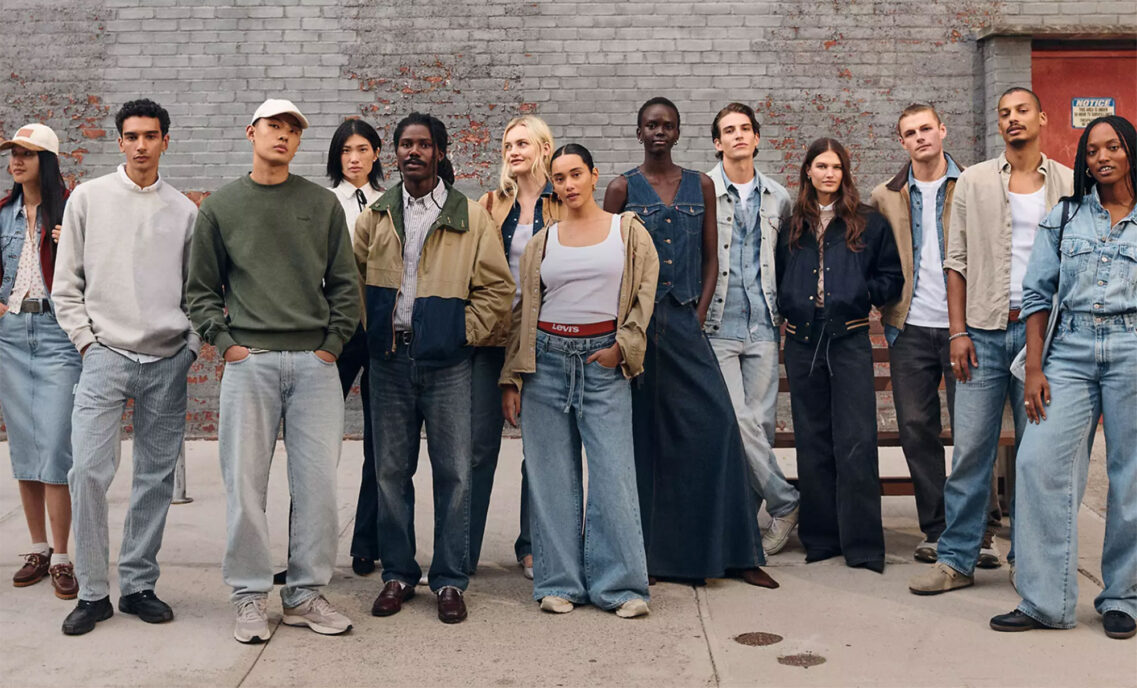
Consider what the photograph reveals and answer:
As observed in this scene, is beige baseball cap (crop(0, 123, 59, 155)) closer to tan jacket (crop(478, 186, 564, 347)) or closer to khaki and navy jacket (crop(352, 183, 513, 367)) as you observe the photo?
khaki and navy jacket (crop(352, 183, 513, 367))

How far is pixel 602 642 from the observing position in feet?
15.2

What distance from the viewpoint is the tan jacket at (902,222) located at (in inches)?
226

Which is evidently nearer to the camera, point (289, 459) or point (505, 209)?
point (289, 459)

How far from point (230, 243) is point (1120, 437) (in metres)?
3.51

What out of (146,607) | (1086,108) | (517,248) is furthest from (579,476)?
(1086,108)

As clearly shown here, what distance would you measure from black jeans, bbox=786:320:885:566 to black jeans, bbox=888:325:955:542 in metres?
0.16

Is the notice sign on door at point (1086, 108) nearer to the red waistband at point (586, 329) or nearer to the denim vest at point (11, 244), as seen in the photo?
the red waistband at point (586, 329)

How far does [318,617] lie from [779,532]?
2.37 m

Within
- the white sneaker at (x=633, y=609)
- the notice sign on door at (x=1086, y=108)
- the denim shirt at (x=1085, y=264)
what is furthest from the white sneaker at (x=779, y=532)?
the notice sign on door at (x=1086, y=108)

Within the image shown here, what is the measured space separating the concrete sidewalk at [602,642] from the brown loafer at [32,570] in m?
0.06

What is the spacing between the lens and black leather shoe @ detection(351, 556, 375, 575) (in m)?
5.68

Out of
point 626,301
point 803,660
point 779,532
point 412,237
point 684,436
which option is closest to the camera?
point 803,660

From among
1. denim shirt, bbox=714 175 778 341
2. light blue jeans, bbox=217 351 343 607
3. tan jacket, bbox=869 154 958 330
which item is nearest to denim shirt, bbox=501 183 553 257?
denim shirt, bbox=714 175 778 341

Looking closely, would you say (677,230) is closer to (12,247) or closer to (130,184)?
(130,184)
